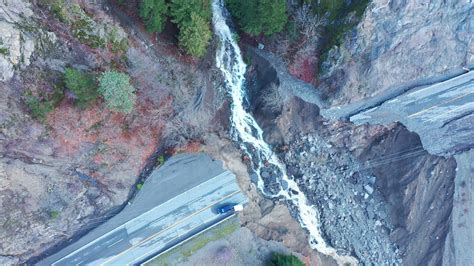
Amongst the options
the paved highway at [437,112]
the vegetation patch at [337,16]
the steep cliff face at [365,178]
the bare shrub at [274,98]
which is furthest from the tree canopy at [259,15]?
the paved highway at [437,112]

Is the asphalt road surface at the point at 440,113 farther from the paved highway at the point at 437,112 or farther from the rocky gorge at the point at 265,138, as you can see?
the rocky gorge at the point at 265,138

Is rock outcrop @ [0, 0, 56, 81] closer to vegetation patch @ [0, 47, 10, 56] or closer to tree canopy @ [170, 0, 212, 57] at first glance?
vegetation patch @ [0, 47, 10, 56]

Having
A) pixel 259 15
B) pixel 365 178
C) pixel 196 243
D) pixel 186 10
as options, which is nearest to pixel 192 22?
pixel 186 10

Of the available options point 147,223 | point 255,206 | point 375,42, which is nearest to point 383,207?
point 255,206

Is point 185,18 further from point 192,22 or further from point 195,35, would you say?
point 195,35

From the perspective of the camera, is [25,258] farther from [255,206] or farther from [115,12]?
→ [115,12]
